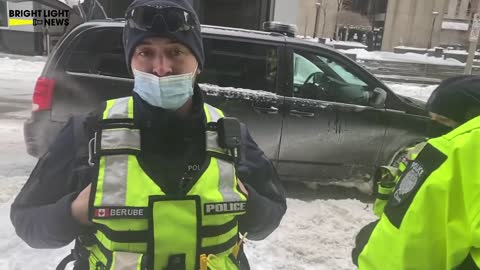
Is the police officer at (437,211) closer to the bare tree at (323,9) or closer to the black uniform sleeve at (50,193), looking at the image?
the black uniform sleeve at (50,193)

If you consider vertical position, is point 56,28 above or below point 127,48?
below

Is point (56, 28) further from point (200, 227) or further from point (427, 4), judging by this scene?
point (427, 4)

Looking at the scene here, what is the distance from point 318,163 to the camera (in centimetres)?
495

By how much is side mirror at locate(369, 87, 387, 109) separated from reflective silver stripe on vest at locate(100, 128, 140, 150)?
13.1 feet

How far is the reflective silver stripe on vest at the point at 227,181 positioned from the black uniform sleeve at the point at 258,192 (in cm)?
12

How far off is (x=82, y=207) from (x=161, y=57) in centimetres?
52

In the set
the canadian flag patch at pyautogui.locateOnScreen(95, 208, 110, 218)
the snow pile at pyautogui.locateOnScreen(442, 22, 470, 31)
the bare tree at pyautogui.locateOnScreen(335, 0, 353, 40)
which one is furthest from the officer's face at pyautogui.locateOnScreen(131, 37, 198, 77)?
the snow pile at pyautogui.locateOnScreen(442, 22, 470, 31)

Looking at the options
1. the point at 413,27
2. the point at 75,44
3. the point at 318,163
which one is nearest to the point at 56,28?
the point at 75,44

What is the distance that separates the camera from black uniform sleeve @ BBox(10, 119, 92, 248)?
137 centimetres

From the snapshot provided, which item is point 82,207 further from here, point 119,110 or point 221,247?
point 221,247

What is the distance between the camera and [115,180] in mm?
1246

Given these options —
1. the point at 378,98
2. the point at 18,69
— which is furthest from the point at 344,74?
the point at 18,69

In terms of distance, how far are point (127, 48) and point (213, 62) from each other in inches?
131

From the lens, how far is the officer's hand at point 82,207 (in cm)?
128
